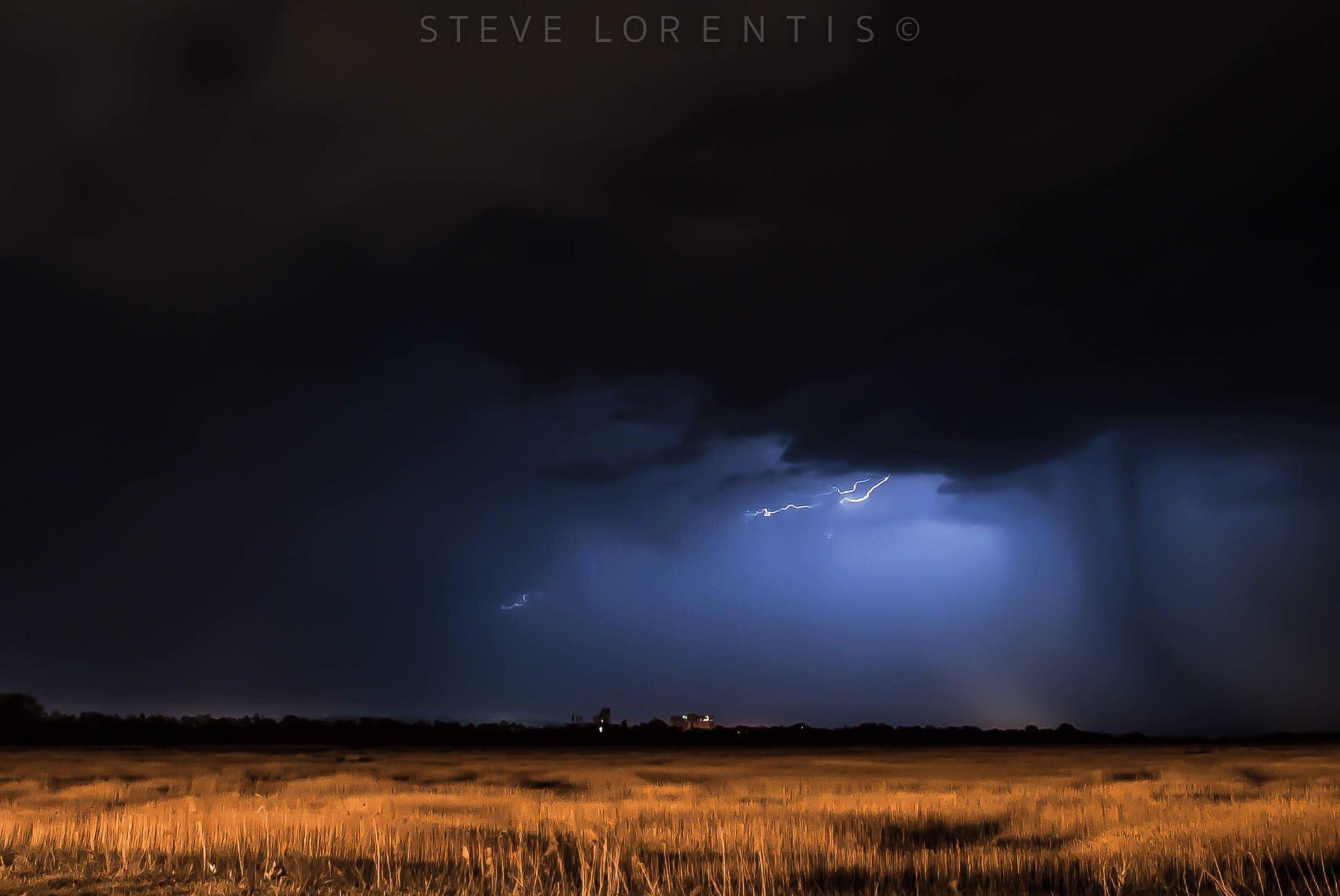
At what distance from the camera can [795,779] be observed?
127ft

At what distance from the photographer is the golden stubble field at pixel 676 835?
13219mm

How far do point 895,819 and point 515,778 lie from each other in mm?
22975

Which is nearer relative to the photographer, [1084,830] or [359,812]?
[1084,830]

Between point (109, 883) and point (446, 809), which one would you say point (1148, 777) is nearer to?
point (446, 809)

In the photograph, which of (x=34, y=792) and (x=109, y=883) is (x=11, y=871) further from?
(x=34, y=792)

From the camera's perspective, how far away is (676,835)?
62.5 feet

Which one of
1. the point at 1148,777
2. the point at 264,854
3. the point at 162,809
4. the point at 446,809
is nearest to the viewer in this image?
the point at 264,854

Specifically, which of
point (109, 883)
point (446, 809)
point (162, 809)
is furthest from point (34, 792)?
point (109, 883)

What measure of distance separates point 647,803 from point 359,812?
7.17 m

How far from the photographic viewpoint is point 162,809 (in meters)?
23.1

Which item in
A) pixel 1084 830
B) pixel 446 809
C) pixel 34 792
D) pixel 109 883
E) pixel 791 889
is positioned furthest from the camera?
pixel 34 792

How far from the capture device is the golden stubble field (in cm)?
1322

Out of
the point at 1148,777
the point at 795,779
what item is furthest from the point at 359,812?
the point at 1148,777

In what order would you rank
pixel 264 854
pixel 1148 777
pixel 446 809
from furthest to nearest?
pixel 1148 777 → pixel 446 809 → pixel 264 854
